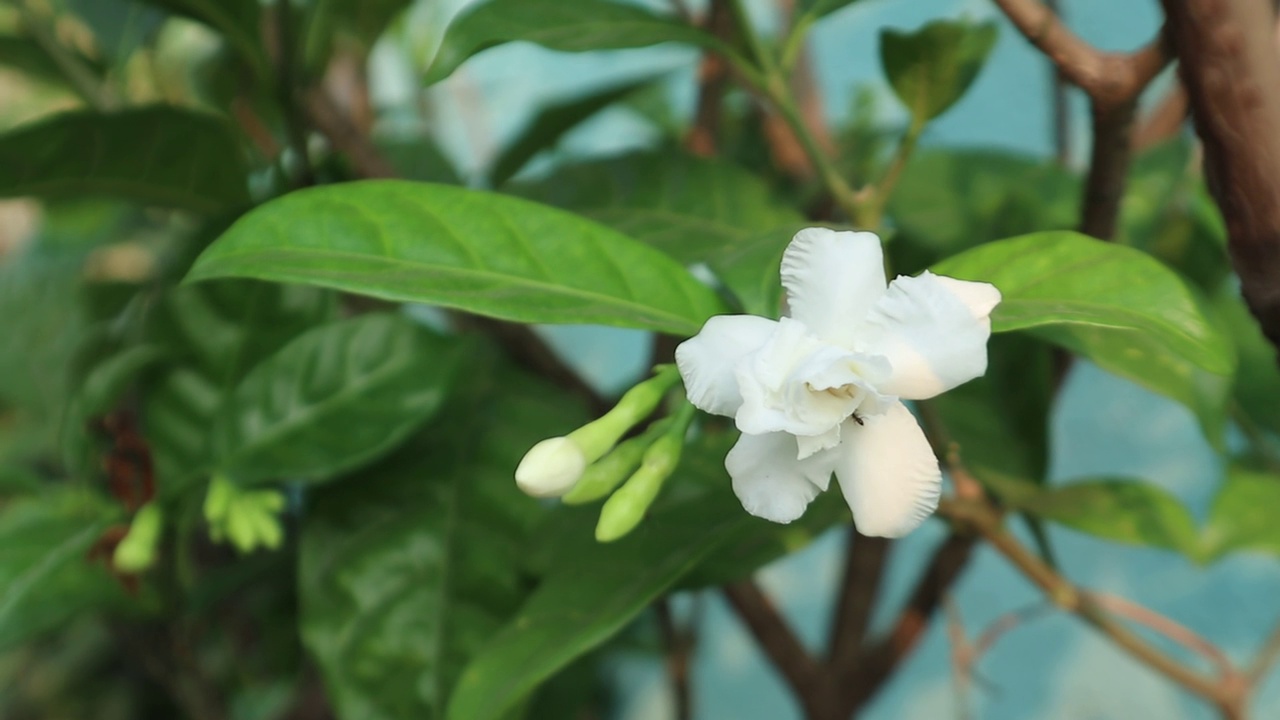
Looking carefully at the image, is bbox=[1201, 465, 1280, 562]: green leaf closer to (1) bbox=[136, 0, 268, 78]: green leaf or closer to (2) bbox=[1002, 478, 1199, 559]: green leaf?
(2) bbox=[1002, 478, 1199, 559]: green leaf

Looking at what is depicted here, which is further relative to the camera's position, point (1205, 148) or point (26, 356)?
point (26, 356)

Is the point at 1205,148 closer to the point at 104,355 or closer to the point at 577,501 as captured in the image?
the point at 577,501

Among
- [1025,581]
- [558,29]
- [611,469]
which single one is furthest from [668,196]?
[1025,581]

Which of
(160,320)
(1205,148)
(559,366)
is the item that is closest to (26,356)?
(160,320)

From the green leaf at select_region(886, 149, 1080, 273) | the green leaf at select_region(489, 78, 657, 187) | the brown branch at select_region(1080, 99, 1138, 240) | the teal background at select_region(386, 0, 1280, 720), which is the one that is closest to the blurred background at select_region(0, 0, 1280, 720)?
the teal background at select_region(386, 0, 1280, 720)

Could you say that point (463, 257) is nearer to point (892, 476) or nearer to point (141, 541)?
point (892, 476)

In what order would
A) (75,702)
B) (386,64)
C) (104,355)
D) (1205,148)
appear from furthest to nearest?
(386,64)
(75,702)
(104,355)
(1205,148)

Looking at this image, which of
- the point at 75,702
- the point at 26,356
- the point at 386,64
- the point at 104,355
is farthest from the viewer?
the point at 386,64
